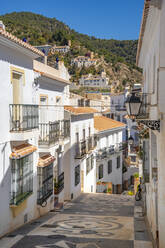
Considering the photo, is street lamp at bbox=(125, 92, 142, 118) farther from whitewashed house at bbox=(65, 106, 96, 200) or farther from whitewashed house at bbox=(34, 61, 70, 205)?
whitewashed house at bbox=(65, 106, 96, 200)

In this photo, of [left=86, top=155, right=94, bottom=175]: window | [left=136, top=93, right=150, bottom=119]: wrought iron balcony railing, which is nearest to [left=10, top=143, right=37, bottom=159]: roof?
[left=136, top=93, right=150, bottom=119]: wrought iron balcony railing

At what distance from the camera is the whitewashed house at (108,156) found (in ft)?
87.7

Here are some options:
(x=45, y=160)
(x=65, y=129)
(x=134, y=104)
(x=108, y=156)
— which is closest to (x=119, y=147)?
(x=108, y=156)

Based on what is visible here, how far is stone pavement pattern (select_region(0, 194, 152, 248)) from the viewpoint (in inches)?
334

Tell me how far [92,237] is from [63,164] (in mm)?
9680

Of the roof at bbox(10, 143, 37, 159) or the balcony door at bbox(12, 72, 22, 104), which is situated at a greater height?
the balcony door at bbox(12, 72, 22, 104)

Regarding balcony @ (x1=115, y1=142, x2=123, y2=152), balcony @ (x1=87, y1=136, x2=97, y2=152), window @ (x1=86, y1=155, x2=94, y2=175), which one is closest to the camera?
balcony @ (x1=87, y1=136, x2=97, y2=152)

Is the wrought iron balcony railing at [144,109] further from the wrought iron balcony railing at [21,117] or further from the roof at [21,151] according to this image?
the roof at [21,151]

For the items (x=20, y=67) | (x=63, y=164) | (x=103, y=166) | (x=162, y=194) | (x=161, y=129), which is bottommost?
(x=103, y=166)

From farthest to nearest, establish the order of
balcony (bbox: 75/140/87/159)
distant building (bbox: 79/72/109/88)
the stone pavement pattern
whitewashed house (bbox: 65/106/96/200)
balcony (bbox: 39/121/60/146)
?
distant building (bbox: 79/72/109/88) < balcony (bbox: 75/140/87/159) < whitewashed house (bbox: 65/106/96/200) < balcony (bbox: 39/121/60/146) < the stone pavement pattern

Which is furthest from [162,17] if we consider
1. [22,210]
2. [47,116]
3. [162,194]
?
[47,116]

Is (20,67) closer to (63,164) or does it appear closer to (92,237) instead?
(92,237)

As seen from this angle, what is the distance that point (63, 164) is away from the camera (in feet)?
61.7

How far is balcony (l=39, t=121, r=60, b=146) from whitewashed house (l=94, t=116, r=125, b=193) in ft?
39.0
